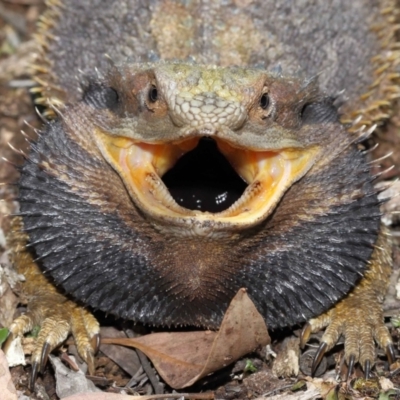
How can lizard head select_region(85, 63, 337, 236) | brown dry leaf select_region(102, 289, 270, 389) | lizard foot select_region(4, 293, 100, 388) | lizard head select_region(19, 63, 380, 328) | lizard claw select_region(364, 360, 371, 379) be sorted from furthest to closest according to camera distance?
lizard foot select_region(4, 293, 100, 388) < lizard claw select_region(364, 360, 371, 379) < brown dry leaf select_region(102, 289, 270, 389) < lizard head select_region(19, 63, 380, 328) < lizard head select_region(85, 63, 337, 236)

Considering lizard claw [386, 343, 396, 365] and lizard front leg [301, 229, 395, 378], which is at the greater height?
lizard front leg [301, 229, 395, 378]

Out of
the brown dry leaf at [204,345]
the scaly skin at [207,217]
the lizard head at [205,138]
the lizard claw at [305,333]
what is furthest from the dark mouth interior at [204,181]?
the lizard claw at [305,333]

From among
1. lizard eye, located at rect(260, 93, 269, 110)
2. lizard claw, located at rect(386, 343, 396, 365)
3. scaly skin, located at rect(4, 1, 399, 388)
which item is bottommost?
lizard claw, located at rect(386, 343, 396, 365)

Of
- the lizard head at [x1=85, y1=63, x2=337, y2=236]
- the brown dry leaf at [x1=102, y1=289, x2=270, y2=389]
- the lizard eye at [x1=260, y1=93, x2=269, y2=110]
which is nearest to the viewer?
the lizard head at [x1=85, y1=63, x2=337, y2=236]

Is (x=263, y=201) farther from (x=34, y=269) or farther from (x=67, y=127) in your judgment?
(x=34, y=269)

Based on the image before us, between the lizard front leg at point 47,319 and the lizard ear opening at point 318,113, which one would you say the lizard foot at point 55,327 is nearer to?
the lizard front leg at point 47,319

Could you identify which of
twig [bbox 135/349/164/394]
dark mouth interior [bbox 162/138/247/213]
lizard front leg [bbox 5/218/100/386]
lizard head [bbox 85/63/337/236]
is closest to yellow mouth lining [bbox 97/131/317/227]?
lizard head [bbox 85/63/337/236]

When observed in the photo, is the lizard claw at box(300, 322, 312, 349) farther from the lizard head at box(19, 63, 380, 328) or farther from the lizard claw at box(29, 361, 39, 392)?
the lizard claw at box(29, 361, 39, 392)
